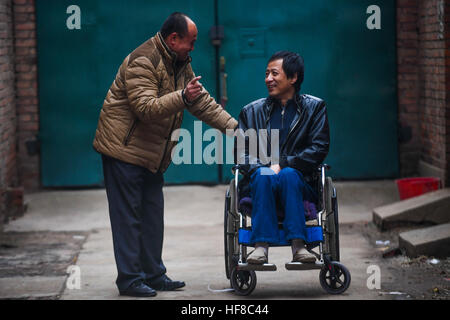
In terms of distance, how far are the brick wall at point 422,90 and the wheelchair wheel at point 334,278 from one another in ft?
9.96

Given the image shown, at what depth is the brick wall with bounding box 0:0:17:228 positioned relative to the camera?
807 cm

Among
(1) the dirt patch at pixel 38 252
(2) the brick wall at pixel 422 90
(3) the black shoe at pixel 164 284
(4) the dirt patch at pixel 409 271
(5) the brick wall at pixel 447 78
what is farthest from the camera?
(2) the brick wall at pixel 422 90

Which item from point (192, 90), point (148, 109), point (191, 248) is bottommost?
point (191, 248)

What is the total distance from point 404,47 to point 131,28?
112 inches

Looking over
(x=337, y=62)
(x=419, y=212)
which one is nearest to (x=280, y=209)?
(x=419, y=212)

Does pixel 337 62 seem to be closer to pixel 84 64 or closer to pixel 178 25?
pixel 84 64

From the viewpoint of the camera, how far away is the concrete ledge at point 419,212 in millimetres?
7168

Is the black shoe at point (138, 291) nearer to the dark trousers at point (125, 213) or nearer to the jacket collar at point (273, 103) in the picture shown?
the dark trousers at point (125, 213)

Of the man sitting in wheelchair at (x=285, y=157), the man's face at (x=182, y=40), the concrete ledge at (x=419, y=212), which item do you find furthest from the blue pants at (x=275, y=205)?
the concrete ledge at (x=419, y=212)

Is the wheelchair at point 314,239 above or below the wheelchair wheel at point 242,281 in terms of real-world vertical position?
above

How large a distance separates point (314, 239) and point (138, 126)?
4.26 feet

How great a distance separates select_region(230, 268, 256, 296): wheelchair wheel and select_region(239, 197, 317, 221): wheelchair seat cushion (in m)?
0.37

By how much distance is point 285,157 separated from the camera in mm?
5281

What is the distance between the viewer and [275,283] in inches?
224
